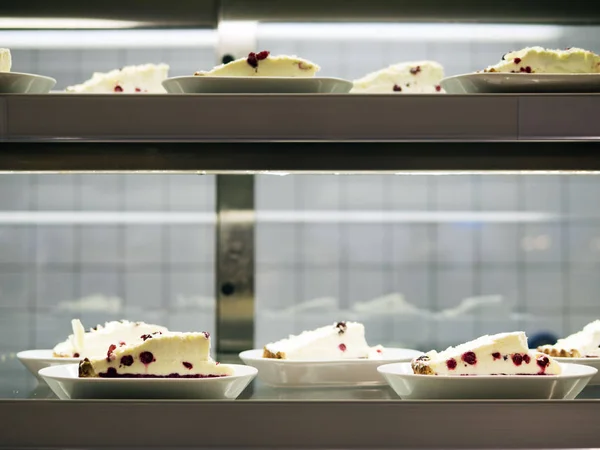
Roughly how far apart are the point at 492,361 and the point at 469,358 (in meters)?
0.03

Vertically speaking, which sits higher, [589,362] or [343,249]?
[343,249]

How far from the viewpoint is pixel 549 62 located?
3.87 ft

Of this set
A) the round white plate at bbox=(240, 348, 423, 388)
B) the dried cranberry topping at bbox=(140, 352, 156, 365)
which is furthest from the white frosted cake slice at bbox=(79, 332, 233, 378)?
the round white plate at bbox=(240, 348, 423, 388)

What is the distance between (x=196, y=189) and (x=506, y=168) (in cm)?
82

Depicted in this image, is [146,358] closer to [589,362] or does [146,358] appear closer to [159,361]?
[159,361]

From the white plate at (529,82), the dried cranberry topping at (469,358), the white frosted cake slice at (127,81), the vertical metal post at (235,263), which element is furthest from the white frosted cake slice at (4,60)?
the dried cranberry topping at (469,358)

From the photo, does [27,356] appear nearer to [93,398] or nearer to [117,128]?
[93,398]

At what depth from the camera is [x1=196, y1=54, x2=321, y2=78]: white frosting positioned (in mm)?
1191

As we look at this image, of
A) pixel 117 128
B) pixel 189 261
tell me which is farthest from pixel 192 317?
pixel 117 128

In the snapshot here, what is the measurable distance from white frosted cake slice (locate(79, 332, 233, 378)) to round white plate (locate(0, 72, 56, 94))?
0.39 metres

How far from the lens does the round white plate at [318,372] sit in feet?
3.87

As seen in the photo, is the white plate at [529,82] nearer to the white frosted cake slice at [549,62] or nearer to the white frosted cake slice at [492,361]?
the white frosted cake slice at [549,62]

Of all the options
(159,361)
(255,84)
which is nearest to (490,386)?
(159,361)

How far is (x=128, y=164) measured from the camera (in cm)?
117
